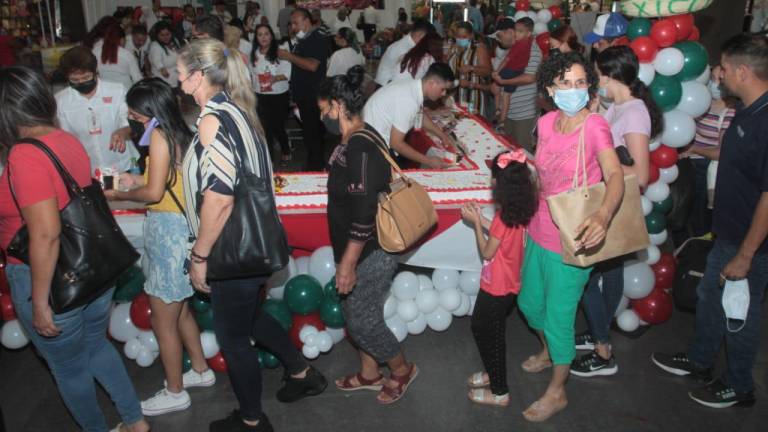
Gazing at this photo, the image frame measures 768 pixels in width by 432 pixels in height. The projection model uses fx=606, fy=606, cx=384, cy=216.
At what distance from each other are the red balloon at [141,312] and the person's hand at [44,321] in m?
0.94

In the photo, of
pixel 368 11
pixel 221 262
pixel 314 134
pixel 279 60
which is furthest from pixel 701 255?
pixel 368 11

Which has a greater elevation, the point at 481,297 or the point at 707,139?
the point at 707,139

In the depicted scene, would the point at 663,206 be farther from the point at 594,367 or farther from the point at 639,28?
the point at 594,367

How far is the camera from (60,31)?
10.5m

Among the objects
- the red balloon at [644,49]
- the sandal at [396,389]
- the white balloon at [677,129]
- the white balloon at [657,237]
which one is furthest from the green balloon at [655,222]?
the sandal at [396,389]

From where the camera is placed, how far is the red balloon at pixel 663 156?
3594mm

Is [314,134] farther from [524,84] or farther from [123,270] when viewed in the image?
[123,270]

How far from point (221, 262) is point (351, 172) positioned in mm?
599

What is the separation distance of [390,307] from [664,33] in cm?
→ 218

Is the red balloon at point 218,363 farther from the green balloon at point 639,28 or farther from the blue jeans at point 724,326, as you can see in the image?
the green balloon at point 639,28

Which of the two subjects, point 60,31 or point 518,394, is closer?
point 518,394

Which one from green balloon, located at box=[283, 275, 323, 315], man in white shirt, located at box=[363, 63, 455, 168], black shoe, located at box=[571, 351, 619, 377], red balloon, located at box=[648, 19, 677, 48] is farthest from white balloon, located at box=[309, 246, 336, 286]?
red balloon, located at box=[648, 19, 677, 48]

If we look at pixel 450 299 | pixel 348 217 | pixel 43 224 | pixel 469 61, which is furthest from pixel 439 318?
pixel 469 61

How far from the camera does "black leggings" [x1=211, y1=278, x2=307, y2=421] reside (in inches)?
89.7
